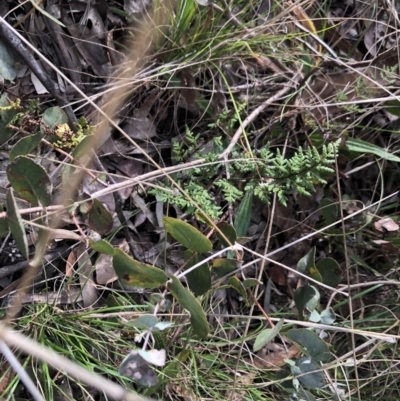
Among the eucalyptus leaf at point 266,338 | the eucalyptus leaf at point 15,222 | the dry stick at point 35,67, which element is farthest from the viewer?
the dry stick at point 35,67

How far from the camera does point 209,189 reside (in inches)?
44.2

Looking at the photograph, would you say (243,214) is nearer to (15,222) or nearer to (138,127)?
(138,127)

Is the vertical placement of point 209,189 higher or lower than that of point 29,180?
lower

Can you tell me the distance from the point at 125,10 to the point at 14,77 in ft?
0.98

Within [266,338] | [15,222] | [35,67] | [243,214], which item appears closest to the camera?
[15,222]

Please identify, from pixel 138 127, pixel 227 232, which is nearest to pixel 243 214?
pixel 227 232

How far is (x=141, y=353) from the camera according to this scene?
0.67 m

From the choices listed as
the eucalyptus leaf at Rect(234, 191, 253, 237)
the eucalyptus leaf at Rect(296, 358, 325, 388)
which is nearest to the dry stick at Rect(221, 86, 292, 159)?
the eucalyptus leaf at Rect(234, 191, 253, 237)

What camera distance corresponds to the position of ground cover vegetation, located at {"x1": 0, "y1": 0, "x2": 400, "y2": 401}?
94 cm

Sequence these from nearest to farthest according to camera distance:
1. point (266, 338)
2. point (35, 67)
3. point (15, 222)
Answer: point (15, 222) < point (266, 338) < point (35, 67)

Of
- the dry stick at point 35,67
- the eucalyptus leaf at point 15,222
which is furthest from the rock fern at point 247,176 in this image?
the eucalyptus leaf at point 15,222

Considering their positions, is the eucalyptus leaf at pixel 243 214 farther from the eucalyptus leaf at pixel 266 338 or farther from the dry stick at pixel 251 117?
the eucalyptus leaf at pixel 266 338

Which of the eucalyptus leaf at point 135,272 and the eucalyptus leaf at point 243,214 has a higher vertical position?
the eucalyptus leaf at point 135,272

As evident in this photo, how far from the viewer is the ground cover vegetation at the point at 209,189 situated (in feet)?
3.10
